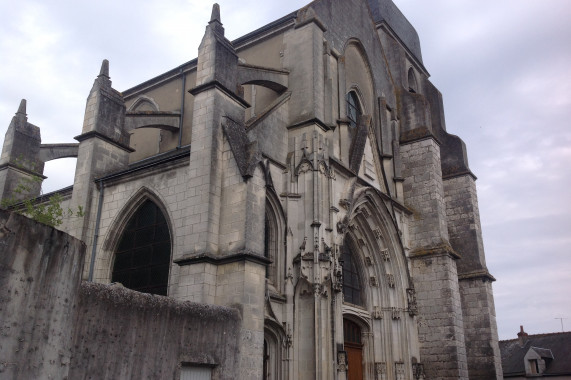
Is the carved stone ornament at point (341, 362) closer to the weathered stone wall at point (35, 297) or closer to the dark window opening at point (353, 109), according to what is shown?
the dark window opening at point (353, 109)

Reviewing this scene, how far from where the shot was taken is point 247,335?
8.78m

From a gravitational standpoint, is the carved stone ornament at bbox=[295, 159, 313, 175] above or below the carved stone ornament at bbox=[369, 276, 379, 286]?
above

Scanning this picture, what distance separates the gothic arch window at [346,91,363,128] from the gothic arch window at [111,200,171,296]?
6.56m

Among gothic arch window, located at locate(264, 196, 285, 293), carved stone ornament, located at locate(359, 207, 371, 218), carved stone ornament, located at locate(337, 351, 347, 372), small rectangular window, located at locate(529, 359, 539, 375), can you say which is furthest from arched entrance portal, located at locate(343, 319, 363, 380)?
small rectangular window, located at locate(529, 359, 539, 375)

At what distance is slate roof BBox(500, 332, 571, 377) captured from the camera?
30250 millimetres

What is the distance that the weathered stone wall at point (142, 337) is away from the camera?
5.94 m

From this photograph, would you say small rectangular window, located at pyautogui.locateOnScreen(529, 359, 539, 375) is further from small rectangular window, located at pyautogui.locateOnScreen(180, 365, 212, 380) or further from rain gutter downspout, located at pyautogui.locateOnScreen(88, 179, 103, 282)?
small rectangular window, located at pyautogui.locateOnScreen(180, 365, 212, 380)

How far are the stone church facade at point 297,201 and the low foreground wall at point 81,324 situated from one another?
1355 millimetres

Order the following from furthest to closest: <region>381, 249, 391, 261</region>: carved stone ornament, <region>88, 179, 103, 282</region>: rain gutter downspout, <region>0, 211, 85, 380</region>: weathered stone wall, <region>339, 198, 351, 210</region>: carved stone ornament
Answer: <region>381, 249, 391, 261</region>: carved stone ornament → <region>339, 198, 351, 210</region>: carved stone ornament → <region>88, 179, 103, 282</region>: rain gutter downspout → <region>0, 211, 85, 380</region>: weathered stone wall

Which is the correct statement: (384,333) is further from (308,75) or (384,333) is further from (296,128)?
(308,75)

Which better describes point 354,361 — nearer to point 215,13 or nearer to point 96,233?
point 96,233

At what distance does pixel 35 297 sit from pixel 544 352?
3205 centimetres

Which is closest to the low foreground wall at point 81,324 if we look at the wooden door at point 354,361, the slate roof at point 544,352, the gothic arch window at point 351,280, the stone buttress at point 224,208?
the stone buttress at point 224,208

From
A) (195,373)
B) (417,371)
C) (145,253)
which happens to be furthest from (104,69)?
(417,371)
